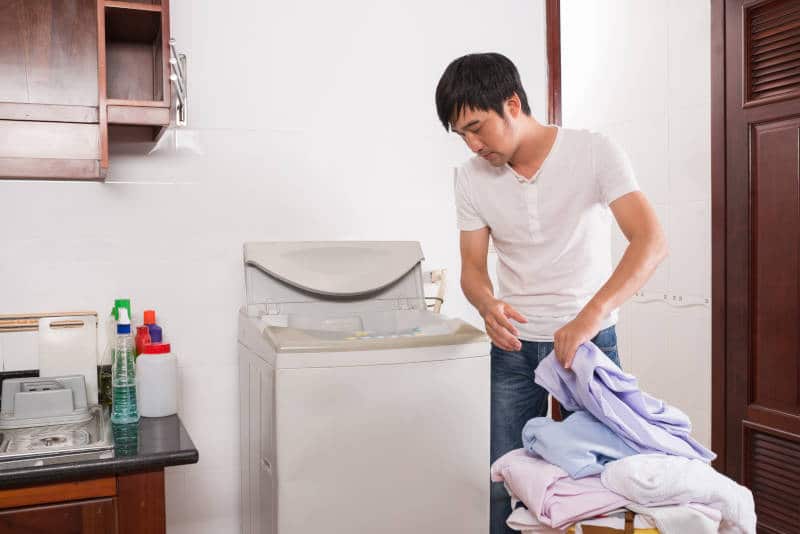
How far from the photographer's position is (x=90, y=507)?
1553 mm

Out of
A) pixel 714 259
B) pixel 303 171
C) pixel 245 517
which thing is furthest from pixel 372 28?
pixel 245 517

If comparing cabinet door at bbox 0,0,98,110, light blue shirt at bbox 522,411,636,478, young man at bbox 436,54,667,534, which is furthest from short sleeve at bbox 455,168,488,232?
cabinet door at bbox 0,0,98,110

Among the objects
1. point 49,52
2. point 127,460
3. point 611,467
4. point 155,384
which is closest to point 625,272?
point 611,467

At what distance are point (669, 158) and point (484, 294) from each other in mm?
1370

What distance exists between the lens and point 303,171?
2.37 meters

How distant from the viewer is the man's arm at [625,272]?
1379mm

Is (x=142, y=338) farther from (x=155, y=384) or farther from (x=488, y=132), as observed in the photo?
(x=488, y=132)

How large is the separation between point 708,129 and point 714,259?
0.46 m

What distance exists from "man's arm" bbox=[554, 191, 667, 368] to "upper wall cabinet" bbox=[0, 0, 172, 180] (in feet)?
3.85

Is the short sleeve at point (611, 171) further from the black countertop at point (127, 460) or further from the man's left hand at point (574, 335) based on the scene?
the black countertop at point (127, 460)

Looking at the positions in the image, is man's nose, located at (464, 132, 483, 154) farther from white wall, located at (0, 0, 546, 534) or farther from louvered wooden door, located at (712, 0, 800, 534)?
louvered wooden door, located at (712, 0, 800, 534)

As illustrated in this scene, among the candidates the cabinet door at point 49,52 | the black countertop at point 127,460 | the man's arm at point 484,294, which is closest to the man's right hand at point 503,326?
the man's arm at point 484,294

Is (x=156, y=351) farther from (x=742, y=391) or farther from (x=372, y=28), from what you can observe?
(x=742, y=391)

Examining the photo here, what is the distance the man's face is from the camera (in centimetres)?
168
